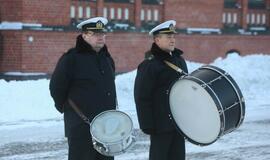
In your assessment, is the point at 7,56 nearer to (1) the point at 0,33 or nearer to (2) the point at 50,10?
(1) the point at 0,33

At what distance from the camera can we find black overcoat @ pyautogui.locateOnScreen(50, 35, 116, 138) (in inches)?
239

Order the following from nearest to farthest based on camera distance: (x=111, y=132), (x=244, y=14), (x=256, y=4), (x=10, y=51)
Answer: (x=111, y=132), (x=10, y=51), (x=244, y=14), (x=256, y=4)

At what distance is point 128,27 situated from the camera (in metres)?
18.1

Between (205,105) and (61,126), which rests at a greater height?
(205,105)

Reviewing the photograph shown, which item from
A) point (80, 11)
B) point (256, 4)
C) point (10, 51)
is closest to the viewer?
point (10, 51)

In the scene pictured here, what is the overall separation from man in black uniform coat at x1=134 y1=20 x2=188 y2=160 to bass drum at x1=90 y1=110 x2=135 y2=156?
0.29 metres

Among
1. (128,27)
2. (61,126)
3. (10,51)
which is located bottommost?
(61,126)

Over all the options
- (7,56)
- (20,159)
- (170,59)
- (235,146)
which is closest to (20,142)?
(20,159)

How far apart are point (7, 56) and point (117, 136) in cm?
1070

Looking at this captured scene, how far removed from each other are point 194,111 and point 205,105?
0.15 metres

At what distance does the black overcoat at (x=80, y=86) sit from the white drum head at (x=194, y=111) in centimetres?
69

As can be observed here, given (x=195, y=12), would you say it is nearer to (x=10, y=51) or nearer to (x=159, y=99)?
(x=10, y=51)

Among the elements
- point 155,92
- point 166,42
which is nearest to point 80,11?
point 166,42

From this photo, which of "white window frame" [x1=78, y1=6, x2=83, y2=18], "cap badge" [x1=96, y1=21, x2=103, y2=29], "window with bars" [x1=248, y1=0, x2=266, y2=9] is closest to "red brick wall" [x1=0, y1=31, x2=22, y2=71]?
"white window frame" [x1=78, y1=6, x2=83, y2=18]
